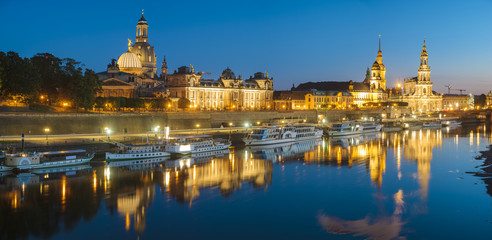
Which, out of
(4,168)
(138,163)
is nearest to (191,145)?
(138,163)

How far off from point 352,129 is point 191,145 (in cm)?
3587

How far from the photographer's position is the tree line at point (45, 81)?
5231 centimetres

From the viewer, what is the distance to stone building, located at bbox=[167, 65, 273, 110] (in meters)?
94.2

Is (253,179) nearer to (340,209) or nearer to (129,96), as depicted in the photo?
(340,209)

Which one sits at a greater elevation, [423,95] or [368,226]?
[423,95]

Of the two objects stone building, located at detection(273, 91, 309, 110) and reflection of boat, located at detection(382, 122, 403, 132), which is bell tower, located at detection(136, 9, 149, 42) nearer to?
stone building, located at detection(273, 91, 309, 110)

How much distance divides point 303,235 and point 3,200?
17.4 meters

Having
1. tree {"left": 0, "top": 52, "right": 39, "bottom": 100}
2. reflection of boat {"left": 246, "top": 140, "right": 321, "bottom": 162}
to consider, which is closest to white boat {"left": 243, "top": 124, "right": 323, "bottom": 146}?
reflection of boat {"left": 246, "top": 140, "right": 321, "bottom": 162}

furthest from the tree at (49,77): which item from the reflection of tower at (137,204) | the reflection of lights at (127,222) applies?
the reflection of lights at (127,222)

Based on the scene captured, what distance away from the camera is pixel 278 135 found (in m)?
58.4

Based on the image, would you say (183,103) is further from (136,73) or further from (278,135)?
(278,135)

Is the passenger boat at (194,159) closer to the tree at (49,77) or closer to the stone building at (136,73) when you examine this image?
the tree at (49,77)

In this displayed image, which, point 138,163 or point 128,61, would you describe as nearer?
point 138,163

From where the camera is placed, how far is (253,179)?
34.3 metres
